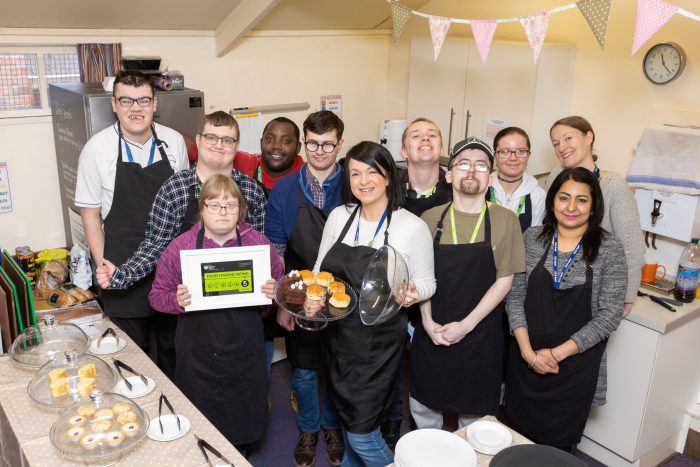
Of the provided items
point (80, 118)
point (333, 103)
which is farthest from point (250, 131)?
point (80, 118)

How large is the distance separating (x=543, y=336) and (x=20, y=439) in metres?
1.87

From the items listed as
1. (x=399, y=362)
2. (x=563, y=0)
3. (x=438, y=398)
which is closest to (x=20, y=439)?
(x=399, y=362)

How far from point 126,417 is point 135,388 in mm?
270

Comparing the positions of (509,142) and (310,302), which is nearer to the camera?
(310,302)

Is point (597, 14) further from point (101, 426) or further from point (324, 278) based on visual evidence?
point (101, 426)

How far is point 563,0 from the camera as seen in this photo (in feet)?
12.6

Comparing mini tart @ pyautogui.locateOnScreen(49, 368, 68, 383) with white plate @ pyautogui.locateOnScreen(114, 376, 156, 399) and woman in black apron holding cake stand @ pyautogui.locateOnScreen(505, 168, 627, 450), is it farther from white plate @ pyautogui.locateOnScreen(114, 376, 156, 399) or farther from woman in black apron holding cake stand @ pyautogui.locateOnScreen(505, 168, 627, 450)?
woman in black apron holding cake stand @ pyautogui.locateOnScreen(505, 168, 627, 450)

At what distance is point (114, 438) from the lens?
1.87 meters

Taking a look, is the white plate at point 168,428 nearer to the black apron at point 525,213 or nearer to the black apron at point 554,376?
the black apron at point 554,376

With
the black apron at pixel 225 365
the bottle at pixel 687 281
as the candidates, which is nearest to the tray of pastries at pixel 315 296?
the black apron at pixel 225 365

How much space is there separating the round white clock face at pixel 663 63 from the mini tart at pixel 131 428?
2.98m

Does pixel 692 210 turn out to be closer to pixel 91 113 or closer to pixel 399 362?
pixel 399 362

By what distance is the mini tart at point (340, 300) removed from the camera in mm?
2289

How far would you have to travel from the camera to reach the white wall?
338cm
